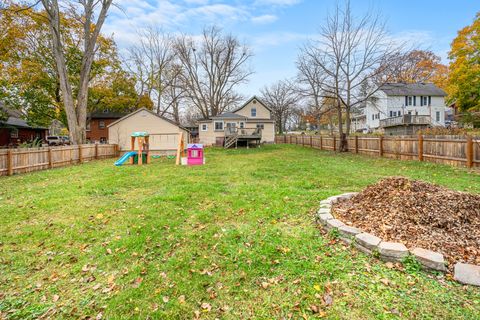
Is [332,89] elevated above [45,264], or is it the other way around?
[332,89]

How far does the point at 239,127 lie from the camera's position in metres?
26.9

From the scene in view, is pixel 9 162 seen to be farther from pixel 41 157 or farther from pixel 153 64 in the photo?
pixel 153 64

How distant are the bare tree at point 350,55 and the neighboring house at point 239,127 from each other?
310 inches

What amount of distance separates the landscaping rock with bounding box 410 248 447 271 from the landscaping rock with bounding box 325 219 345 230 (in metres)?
0.94

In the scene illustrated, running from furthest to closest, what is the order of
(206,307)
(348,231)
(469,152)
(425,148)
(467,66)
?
(467,66) → (425,148) → (469,152) → (348,231) → (206,307)

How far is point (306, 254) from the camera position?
3070 mm

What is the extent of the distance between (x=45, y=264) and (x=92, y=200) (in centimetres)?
282

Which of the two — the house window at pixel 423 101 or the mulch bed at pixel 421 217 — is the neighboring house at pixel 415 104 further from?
the mulch bed at pixel 421 217

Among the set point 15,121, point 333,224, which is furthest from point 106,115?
point 333,224


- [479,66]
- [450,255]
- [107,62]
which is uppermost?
[107,62]

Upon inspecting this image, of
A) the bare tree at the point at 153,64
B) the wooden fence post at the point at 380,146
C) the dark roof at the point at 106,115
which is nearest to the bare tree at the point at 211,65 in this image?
the bare tree at the point at 153,64

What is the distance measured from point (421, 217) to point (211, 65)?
3612cm

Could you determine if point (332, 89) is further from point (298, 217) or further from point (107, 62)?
point (107, 62)

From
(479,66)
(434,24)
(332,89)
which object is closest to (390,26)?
(434,24)
